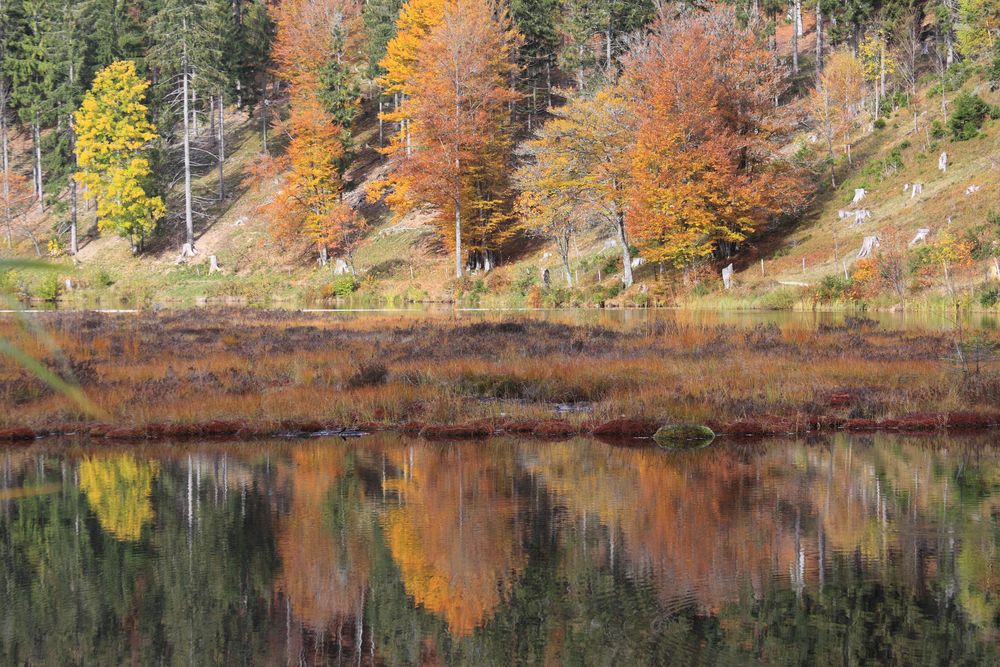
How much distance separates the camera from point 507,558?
30.6 feet

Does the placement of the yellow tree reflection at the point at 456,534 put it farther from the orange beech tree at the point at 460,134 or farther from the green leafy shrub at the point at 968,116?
the green leafy shrub at the point at 968,116

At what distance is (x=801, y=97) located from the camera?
266 ft

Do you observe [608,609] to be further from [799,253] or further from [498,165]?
[498,165]

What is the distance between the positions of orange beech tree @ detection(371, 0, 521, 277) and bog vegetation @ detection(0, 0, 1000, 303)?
0.56ft

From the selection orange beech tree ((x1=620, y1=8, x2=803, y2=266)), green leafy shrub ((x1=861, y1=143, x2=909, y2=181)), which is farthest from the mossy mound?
green leafy shrub ((x1=861, y1=143, x2=909, y2=181))

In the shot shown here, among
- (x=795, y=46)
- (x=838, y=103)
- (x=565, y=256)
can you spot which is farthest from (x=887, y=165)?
(x=795, y=46)

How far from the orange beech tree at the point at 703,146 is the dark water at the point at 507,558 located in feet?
127

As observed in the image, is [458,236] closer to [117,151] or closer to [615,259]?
[615,259]

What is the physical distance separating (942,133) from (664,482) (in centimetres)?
5500

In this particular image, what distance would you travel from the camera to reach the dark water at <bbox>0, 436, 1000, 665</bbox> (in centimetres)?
716

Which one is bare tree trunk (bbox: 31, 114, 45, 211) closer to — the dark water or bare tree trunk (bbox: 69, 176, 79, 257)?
bare tree trunk (bbox: 69, 176, 79, 257)

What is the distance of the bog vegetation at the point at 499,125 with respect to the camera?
5384 cm

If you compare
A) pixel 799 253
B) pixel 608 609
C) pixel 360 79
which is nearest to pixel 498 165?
pixel 799 253

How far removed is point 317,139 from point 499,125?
1477 centimetres
